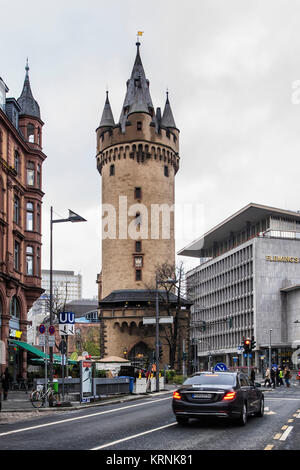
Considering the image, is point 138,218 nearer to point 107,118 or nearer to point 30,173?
point 107,118

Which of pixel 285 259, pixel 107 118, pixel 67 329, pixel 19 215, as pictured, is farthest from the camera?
pixel 285 259

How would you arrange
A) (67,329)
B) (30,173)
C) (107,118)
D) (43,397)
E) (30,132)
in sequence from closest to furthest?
1. (43,397)
2. (67,329)
3. (30,173)
4. (30,132)
5. (107,118)

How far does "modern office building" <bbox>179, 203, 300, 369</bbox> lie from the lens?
4227 inches

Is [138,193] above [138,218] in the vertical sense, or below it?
above

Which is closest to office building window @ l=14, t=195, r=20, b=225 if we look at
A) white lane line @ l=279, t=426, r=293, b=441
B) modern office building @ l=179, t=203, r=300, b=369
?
white lane line @ l=279, t=426, r=293, b=441

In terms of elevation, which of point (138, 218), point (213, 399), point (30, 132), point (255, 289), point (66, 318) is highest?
point (30, 132)

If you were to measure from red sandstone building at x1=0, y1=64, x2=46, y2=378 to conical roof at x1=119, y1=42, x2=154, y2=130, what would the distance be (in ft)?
109

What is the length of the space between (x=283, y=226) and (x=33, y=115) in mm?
78596

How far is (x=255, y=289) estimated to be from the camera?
10862 centimetres

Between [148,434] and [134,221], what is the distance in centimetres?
6231

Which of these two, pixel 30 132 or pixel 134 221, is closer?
pixel 30 132

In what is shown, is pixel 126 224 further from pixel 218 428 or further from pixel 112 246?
pixel 218 428

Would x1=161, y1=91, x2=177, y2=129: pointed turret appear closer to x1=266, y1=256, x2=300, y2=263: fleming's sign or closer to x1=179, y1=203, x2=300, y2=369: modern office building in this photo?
x1=179, y1=203, x2=300, y2=369: modern office building

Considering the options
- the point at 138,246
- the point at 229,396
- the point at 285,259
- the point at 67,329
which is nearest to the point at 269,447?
the point at 229,396
